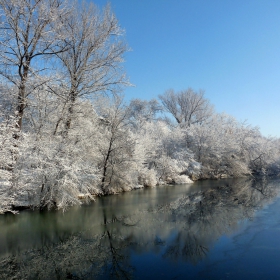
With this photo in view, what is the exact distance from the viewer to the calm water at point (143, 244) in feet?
16.7

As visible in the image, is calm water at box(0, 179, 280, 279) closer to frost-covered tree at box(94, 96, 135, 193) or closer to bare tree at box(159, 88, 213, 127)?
frost-covered tree at box(94, 96, 135, 193)

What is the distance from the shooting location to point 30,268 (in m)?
5.27

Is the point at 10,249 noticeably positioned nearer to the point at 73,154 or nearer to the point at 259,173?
the point at 73,154

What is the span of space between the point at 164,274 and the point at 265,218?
19.4 ft

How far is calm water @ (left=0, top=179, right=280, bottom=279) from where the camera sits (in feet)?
16.7

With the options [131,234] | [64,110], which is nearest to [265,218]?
[131,234]

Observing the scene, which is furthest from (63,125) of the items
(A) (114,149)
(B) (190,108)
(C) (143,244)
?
(B) (190,108)

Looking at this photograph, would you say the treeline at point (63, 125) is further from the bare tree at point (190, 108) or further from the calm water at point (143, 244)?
the bare tree at point (190, 108)

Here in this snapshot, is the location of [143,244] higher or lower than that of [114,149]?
lower

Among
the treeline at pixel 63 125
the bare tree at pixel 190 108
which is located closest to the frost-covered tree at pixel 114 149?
the treeline at pixel 63 125

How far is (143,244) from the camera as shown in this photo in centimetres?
668

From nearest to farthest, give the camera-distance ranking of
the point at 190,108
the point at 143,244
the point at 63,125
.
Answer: the point at 143,244
the point at 63,125
the point at 190,108

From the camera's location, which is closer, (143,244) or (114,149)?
(143,244)

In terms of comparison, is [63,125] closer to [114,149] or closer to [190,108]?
[114,149]
